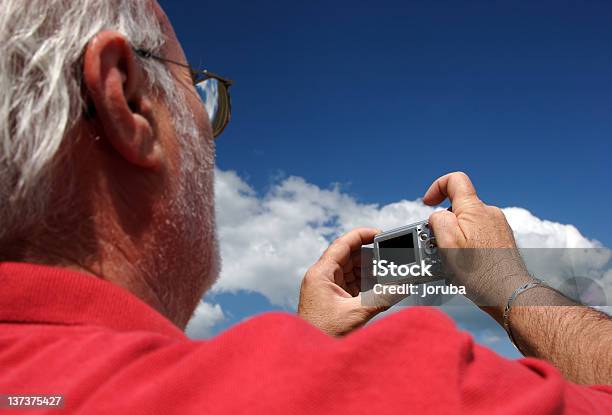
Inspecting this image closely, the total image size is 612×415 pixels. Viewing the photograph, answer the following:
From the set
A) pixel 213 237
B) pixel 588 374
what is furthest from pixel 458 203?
pixel 213 237

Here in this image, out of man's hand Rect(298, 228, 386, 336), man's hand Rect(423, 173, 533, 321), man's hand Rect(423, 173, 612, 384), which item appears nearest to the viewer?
man's hand Rect(423, 173, 612, 384)

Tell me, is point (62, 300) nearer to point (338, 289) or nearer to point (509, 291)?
point (509, 291)

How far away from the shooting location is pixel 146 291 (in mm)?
1878

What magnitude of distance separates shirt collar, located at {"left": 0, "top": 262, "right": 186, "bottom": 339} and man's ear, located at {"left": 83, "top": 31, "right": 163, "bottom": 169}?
0.50 m

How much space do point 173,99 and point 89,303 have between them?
0.94 metres

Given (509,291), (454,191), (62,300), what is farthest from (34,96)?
(454,191)

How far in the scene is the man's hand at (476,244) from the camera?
121 inches

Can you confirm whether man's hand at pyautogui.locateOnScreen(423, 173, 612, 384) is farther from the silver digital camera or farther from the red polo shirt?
the red polo shirt

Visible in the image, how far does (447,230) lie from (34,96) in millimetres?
2475

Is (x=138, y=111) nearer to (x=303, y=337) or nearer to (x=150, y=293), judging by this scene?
(x=150, y=293)

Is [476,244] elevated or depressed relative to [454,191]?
depressed

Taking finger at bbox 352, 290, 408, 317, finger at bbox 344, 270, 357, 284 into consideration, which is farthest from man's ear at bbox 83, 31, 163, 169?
finger at bbox 344, 270, 357, 284

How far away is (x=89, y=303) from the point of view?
4.80ft

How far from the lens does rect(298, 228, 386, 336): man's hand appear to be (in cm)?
362
